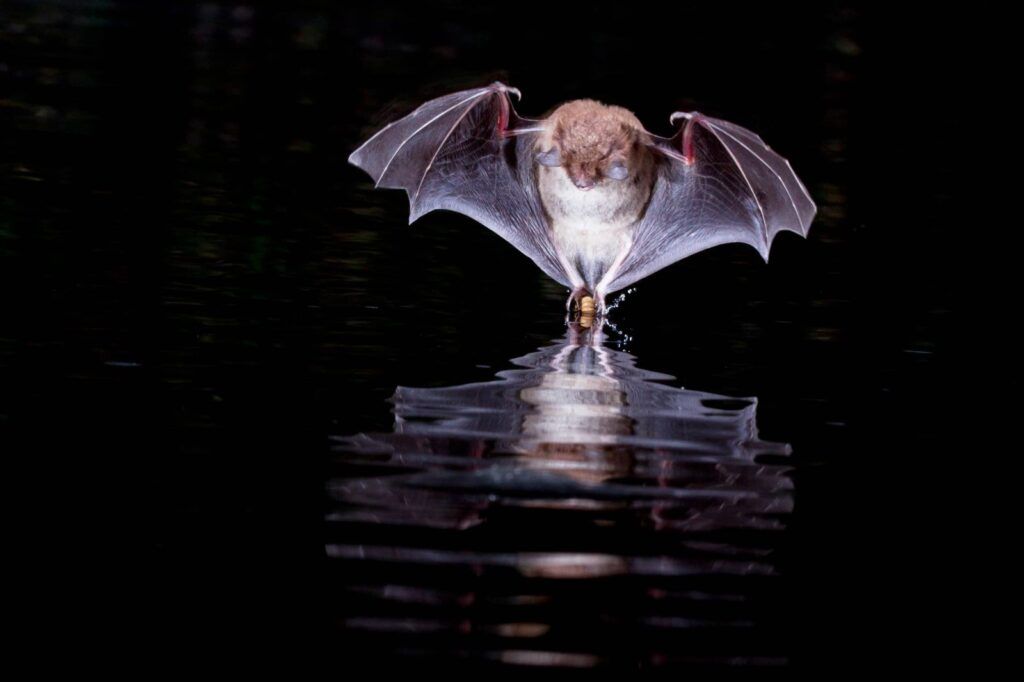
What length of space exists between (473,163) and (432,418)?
376 cm

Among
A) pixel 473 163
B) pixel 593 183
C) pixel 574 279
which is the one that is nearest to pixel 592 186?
pixel 593 183

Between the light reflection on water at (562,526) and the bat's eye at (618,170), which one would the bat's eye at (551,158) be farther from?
the light reflection on water at (562,526)

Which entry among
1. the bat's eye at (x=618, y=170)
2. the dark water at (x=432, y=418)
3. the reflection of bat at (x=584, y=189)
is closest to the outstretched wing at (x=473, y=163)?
the reflection of bat at (x=584, y=189)

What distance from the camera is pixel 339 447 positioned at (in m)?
6.80

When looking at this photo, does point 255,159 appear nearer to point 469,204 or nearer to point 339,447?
point 469,204

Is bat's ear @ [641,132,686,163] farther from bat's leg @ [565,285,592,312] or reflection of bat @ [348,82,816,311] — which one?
bat's leg @ [565,285,592,312]

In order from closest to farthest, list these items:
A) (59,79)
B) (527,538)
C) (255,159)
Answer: (527,538) < (255,159) < (59,79)

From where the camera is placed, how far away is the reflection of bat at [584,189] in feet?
34.1

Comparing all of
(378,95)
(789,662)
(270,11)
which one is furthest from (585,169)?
(270,11)

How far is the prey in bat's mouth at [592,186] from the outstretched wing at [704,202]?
10cm

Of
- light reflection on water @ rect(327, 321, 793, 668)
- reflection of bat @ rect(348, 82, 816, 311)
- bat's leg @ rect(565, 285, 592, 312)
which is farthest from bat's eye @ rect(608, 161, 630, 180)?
light reflection on water @ rect(327, 321, 793, 668)

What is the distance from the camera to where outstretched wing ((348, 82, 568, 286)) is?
1059 cm

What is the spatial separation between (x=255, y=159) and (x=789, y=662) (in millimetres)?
10517

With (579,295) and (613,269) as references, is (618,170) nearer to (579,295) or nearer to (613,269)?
(613,269)
